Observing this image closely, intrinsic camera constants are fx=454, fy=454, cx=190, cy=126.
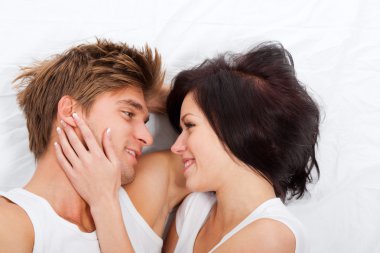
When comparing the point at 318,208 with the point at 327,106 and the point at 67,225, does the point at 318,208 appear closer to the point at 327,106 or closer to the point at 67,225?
the point at 327,106

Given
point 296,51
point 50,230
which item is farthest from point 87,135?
point 296,51

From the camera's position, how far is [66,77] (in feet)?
4.99

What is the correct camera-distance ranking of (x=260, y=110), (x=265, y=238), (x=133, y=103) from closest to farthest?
(x=265, y=238) < (x=260, y=110) < (x=133, y=103)

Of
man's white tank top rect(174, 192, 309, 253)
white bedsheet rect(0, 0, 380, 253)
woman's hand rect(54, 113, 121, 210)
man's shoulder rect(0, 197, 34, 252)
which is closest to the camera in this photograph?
man's shoulder rect(0, 197, 34, 252)

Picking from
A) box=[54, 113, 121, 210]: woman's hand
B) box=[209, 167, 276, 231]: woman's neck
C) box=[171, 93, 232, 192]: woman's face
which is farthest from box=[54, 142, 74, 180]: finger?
box=[209, 167, 276, 231]: woman's neck

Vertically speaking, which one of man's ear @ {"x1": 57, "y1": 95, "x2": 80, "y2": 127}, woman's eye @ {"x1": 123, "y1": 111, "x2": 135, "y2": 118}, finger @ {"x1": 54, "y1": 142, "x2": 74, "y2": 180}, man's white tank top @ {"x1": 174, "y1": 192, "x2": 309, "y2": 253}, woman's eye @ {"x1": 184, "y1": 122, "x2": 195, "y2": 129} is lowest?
man's white tank top @ {"x1": 174, "y1": 192, "x2": 309, "y2": 253}

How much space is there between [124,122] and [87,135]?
0.43 ft

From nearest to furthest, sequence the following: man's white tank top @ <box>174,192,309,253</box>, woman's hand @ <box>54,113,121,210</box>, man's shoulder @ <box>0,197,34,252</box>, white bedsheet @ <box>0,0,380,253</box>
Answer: man's shoulder @ <box>0,197,34,252</box>
man's white tank top @ <box>174,192,309,253</box>
woman's hand @ <box>54,113,121,210</box>
white bedsheet @ <box>0,0,380,253</box>

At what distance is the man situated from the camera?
1.40 meters

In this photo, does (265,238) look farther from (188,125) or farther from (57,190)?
(57,190)

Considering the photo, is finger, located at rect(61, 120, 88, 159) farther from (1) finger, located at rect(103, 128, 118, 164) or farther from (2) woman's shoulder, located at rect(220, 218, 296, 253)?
(2) woman's shoulder, located at rect(220, 218, 296, 253)

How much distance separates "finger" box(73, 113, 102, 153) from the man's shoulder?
280 millimetres

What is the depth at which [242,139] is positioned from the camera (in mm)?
1416

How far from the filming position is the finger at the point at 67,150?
1.44 m
